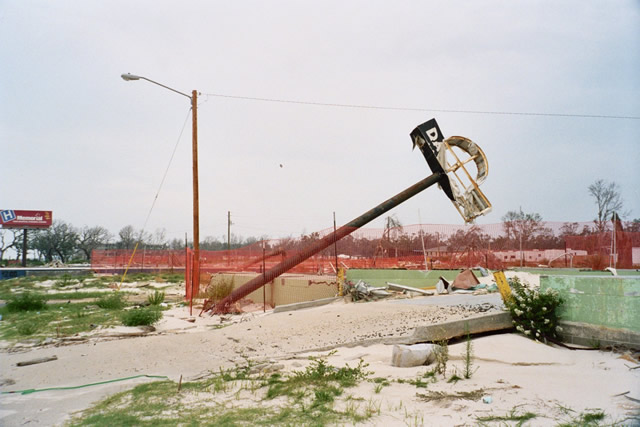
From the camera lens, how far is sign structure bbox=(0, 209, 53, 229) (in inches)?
2335

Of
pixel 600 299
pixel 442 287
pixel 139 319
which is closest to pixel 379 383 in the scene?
pixel 600 299

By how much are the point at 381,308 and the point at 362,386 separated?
5.15 m

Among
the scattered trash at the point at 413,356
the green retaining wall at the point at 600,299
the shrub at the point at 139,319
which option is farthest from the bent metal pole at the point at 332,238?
the scattered trash at the point at 413,356

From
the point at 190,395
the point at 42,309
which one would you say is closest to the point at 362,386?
the point at 190,395

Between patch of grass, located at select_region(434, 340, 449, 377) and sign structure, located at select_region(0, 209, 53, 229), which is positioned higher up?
sign structure, located at select_region(0, 209, 53, 229)

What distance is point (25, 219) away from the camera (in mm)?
60375

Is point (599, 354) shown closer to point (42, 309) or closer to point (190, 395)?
point (190, 395)

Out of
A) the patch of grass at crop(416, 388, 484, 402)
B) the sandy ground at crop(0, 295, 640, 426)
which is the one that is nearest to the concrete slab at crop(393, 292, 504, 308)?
the sandy ground at crop(0, 295, 640, 426)

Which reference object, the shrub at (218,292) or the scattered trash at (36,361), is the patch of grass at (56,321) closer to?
the scattered trash at (36,361)

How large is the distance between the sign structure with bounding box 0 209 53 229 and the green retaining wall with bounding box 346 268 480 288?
5835cm

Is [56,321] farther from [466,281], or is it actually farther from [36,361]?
[466,281]

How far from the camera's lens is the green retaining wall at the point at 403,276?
1541 cm

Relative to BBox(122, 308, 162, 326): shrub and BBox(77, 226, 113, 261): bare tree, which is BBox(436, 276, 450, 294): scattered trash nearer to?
BBox(122, 308, 162, 326): shrub

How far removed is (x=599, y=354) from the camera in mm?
6609
